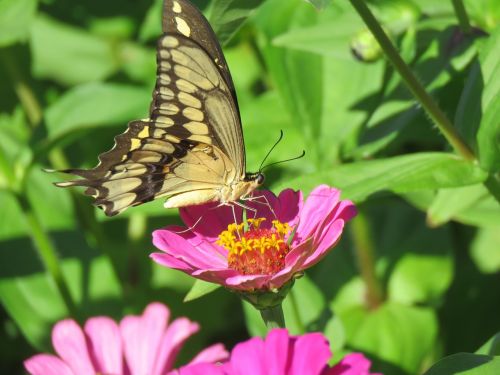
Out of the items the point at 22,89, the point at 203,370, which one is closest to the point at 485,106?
the point at 203,370

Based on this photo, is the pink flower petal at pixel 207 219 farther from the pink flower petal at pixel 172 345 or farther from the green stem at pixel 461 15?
the green stem at pixel 461 15

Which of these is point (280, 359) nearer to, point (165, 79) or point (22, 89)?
point (165, 79)

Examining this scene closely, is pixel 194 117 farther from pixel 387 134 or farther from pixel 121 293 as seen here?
pixel 121 293

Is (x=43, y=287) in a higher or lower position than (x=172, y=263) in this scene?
higher

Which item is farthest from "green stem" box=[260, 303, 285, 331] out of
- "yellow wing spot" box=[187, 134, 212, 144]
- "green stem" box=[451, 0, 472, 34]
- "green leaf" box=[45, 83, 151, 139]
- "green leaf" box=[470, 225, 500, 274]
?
"green leaf" box=[470, 225, 500, 274]

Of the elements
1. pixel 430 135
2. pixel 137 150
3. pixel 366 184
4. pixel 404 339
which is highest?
pixel 430 135

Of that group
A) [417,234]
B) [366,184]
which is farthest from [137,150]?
[417,234]

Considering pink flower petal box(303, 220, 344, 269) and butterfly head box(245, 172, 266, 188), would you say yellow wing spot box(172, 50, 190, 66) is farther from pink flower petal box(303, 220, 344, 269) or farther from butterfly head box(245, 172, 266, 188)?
pink flower petal box(303, 220, 344, 269)
